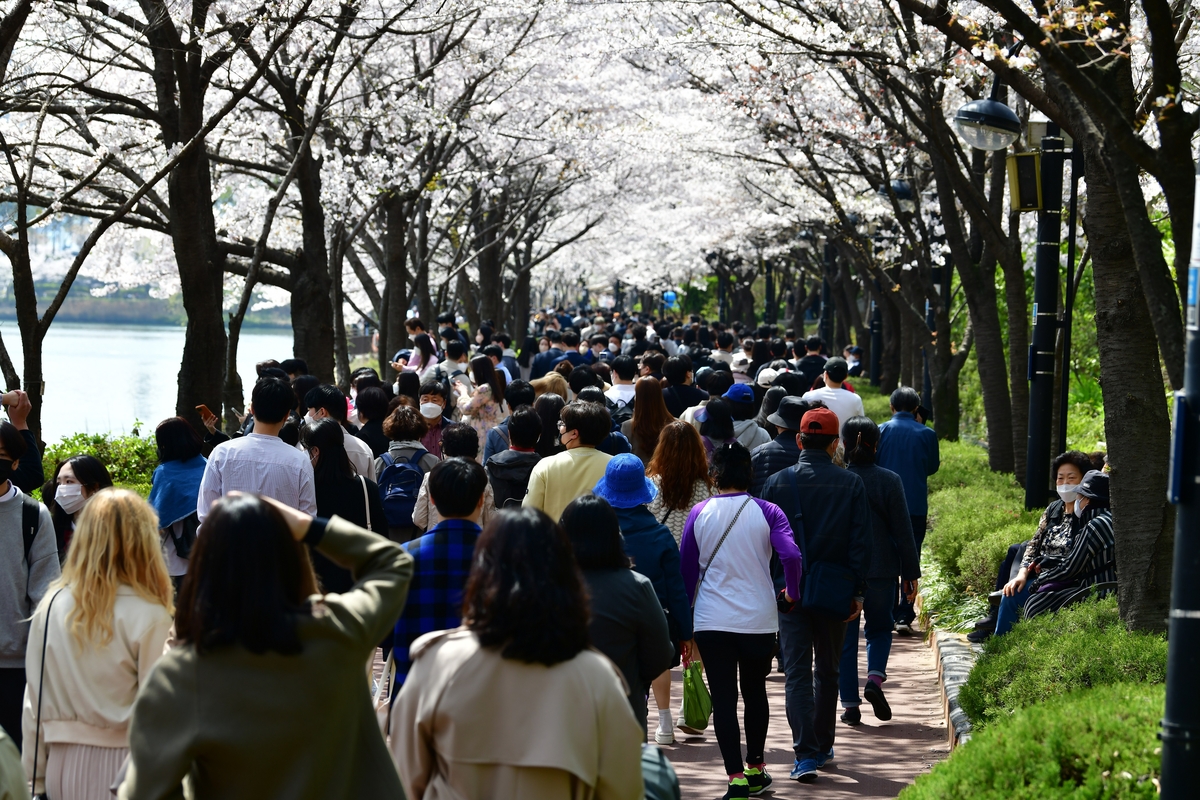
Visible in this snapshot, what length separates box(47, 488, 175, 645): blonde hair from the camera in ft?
12.2

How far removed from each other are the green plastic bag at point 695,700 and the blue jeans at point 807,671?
510 mm

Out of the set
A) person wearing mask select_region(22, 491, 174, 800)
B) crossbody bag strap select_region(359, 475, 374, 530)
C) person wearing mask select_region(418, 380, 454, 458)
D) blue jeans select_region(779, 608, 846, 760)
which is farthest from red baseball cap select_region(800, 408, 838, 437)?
person wearing mask select_region(22, 491, 174, 800)

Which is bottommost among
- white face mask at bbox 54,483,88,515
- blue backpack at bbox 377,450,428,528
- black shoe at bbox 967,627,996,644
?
black shoe at bbox 967,627,996,644

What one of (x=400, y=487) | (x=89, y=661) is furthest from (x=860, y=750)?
(x=89, y=661)

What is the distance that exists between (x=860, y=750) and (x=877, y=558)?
102 cm

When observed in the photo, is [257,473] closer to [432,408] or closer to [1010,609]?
[432,408]

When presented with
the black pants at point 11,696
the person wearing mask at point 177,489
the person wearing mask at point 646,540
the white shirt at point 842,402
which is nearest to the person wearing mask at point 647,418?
the white shirt at point 842,402

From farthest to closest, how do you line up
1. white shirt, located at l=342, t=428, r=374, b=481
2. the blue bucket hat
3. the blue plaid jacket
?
white shirt, located at l=342, t=428, r=374, b=481, the blue bucket hat, the blue plaid jacket

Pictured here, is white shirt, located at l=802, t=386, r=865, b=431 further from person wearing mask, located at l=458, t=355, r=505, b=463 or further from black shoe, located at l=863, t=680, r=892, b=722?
black shoe, located at l=863, t=680, r=892, b=722

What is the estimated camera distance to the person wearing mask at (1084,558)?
7.08 meters

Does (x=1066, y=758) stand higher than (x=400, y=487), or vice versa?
(x=400, y=487)

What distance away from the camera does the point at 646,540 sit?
17.7 ft

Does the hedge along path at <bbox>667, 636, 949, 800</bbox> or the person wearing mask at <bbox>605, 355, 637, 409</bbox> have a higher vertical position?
the person wearing mask at <bbox>605, 355, 637, 409</bbox>

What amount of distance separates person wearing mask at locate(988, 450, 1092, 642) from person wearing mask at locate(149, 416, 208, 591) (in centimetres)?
442
